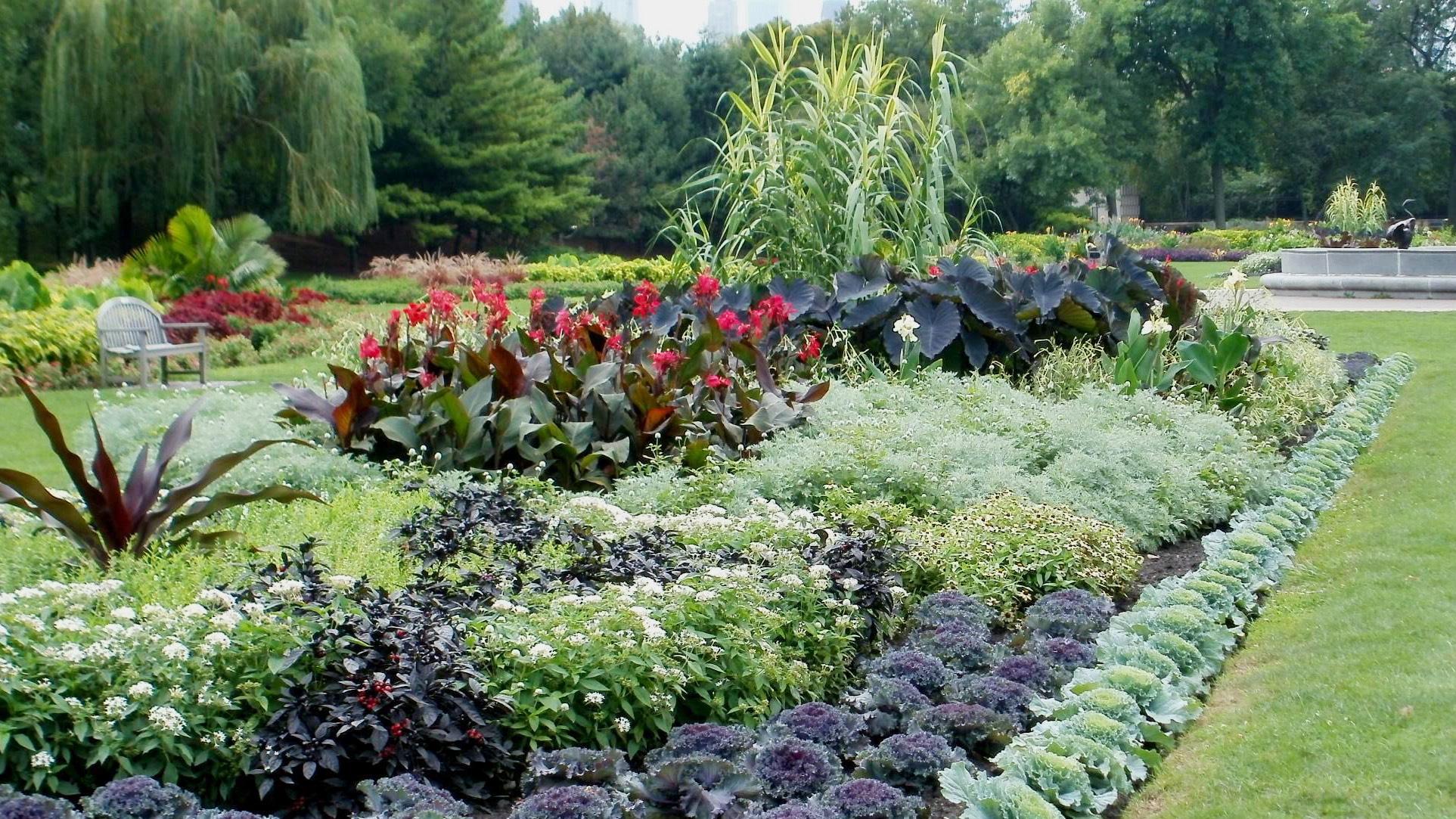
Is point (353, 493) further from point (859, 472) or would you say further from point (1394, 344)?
point (1394, 344)

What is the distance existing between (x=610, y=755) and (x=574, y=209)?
107ft

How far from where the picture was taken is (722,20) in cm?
6394

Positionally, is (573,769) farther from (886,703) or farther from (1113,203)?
(1113,203)

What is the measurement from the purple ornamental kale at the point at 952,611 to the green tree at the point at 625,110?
32733mm

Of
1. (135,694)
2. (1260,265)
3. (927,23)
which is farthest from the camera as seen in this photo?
(927,23)

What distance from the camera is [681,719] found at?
10.1 feet

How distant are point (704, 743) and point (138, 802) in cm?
114

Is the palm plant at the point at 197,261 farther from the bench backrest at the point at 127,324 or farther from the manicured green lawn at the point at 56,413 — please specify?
the bench backrest at the point at 127,324

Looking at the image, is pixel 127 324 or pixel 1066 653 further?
pixel 127 324

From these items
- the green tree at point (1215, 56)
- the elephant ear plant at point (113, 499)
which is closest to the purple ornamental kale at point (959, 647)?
the elephant ear plant at point (113, 499)

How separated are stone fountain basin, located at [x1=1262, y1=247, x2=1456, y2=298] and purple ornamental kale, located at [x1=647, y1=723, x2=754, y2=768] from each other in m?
16.8

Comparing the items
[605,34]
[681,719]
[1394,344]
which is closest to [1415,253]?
[1394,344]

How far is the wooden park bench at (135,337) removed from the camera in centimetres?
974

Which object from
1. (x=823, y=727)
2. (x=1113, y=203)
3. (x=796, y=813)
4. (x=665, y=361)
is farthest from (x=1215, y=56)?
(x=796, y=813)
